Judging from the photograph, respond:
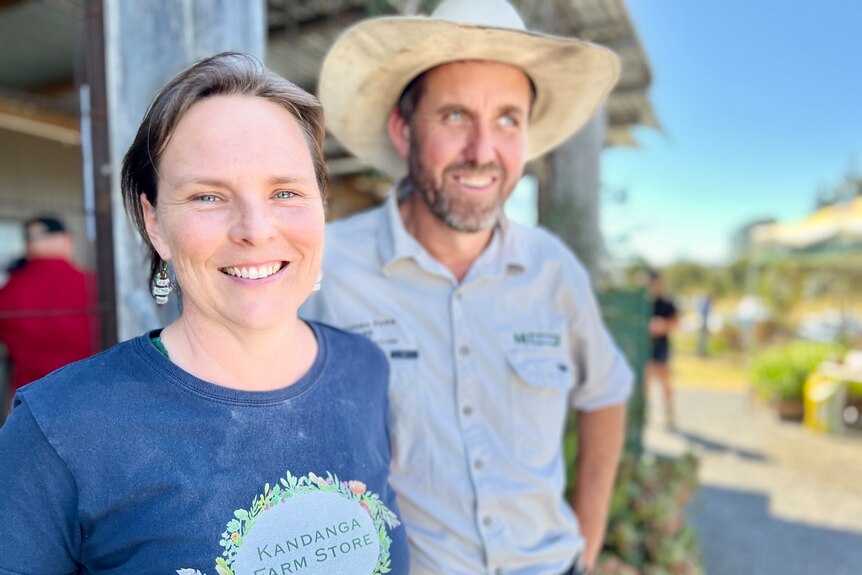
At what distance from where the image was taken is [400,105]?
1.88 m

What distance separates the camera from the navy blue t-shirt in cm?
87

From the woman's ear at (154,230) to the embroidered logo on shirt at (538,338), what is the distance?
102cm

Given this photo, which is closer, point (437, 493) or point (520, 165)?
point (437, 493)

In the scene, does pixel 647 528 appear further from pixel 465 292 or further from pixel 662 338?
pixel 662 338

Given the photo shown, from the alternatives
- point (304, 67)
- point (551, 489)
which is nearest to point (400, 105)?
point (551, 489)

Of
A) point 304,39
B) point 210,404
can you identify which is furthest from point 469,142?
point 304,39

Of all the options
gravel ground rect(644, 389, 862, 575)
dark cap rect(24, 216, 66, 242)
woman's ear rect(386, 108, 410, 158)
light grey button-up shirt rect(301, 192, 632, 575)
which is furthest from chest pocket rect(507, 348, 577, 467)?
gravel ground rect(644, 389, 862, 575)

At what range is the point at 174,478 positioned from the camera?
0.94m

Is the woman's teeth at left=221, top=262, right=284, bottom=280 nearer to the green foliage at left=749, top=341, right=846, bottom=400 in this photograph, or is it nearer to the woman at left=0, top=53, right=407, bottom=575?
the woman at left=0, top=53, right=407, bottom=575

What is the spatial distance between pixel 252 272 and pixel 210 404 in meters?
0.23

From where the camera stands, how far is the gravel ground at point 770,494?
15.3 feet

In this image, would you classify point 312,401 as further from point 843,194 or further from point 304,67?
point 843,194

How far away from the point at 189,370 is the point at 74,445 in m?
0.20

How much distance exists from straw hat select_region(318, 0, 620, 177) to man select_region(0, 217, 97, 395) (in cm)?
130
